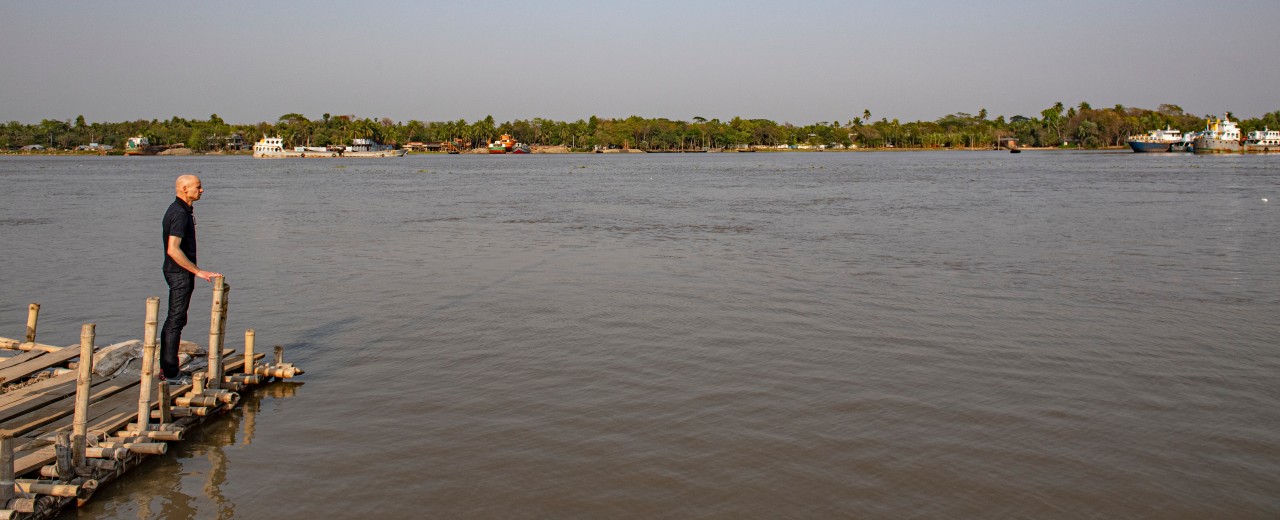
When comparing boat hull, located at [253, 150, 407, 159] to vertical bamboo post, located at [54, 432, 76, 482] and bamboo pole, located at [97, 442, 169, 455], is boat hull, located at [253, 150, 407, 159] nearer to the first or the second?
bamboo pole, located at [97, 442, 169, 455]

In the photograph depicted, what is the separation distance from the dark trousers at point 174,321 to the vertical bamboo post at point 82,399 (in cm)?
208

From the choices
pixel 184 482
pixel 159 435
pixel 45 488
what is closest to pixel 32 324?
pixel 159 435

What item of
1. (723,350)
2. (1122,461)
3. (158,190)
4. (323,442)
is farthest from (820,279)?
(158,190)

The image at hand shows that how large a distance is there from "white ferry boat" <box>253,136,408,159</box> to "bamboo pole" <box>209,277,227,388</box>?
582 ft

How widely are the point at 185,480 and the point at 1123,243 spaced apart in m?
25.2

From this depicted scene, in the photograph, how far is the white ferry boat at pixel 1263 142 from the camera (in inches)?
5896

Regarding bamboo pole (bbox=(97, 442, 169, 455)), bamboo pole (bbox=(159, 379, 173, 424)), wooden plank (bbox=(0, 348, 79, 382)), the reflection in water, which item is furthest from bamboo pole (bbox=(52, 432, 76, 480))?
wooden plank (bbox=(0, 348, 79, 382))

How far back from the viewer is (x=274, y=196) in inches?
2055

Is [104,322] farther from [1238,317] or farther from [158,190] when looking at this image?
[158,190]

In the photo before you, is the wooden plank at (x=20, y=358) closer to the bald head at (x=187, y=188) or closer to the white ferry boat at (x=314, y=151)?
the bald head at (x=187, y=188)

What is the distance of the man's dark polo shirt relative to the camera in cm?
968

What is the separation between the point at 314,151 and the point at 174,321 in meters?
183

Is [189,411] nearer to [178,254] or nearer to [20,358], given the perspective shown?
[178,254]

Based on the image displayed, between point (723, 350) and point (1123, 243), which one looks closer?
point (723, 350)
